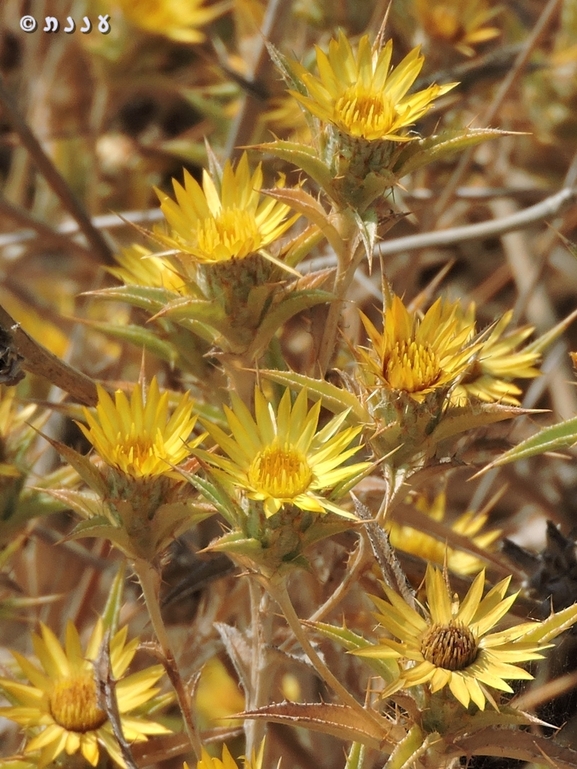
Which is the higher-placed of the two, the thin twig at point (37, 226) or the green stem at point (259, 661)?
the thin twig at point (37, 226)

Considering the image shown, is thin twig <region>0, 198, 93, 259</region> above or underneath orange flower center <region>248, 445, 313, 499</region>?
above

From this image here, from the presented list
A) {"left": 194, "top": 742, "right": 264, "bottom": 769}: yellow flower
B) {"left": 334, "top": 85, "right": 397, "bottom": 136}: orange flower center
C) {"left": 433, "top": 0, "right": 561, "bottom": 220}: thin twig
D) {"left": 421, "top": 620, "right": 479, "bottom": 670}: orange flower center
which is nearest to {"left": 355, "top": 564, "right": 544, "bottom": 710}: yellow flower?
{"left": 421, "top": 620, "right": 479, "bottom": 670}: orange flower center

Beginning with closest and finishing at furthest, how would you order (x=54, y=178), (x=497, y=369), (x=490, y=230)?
(x=497, y=369)
(x=490, y=230)
(x=54, y=178)

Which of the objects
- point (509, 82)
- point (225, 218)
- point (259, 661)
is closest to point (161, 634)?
point (259, 661)

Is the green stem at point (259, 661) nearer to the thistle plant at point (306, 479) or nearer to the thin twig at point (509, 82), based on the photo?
the thistle plant at point (306, 479)

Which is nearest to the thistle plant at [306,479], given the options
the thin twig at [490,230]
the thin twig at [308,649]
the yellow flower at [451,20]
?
the thin twig at [308,649]

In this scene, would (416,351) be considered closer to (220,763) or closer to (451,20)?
(220,763)

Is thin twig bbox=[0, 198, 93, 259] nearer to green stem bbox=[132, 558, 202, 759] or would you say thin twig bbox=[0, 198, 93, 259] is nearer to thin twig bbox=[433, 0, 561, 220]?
thin twig bbox=[433, 0, 561, 220]
